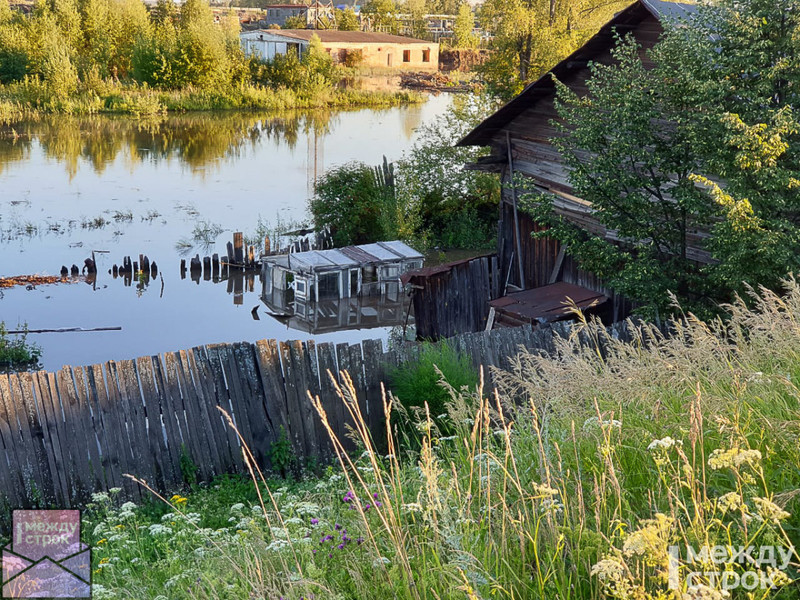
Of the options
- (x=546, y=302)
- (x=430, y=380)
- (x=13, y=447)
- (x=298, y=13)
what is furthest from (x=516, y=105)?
(x=298, y=13)

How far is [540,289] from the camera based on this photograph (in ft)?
44.3

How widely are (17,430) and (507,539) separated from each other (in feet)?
16.3

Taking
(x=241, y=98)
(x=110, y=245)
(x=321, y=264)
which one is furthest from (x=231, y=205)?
(x=241, y=98)

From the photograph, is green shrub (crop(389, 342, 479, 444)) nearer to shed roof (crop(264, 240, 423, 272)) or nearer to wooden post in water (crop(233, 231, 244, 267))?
shed roof (crop(264, 240, 423, 272))

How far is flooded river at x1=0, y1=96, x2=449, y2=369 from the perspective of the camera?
15.2m

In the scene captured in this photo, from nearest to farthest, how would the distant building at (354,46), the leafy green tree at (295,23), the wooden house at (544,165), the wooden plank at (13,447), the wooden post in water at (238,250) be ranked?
the wooden plank at (13,447) → the wooden house at (544,165) → the wooden post in water at (238,250) → the distant building at (354,46) → the leafy green tree at (295,23)

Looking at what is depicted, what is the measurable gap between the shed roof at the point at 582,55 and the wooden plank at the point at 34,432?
24.5 feet

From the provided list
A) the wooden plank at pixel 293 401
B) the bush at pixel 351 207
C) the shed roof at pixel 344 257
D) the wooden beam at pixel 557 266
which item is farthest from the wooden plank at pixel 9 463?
the bush at pixel 351 207

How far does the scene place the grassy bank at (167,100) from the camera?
145 feet

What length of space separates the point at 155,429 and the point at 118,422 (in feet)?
1.09

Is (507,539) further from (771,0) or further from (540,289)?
(540,289)

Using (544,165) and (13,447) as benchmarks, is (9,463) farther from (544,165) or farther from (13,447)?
(544,165)

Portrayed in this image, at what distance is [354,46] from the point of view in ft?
224

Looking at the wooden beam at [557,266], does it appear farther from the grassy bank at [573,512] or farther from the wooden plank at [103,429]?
the wooden plank at [103,429]
